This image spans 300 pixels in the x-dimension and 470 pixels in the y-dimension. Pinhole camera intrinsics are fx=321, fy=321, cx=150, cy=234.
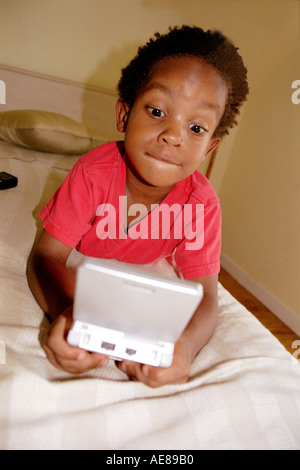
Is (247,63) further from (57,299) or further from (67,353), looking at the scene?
(67,353)

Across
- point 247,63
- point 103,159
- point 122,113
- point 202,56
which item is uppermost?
point 247,63

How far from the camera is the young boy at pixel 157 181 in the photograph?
621 mm

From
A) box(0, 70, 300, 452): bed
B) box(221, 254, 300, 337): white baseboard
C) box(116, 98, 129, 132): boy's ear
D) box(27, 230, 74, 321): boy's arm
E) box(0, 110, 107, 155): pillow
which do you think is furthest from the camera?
box(221, 254, 300, 337): white baseboard

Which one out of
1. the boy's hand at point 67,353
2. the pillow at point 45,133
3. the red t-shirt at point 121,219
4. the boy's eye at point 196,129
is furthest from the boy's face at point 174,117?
the pillow at point 45,133

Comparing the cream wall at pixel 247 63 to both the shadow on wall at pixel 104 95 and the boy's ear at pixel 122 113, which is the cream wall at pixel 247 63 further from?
the boy's ear at pixel 122 113

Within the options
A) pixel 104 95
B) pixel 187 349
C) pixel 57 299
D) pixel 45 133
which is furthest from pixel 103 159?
pixel 104 95

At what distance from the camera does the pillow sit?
4.98ft

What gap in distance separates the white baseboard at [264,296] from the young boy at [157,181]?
1.20 metres

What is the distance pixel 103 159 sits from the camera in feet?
2.55

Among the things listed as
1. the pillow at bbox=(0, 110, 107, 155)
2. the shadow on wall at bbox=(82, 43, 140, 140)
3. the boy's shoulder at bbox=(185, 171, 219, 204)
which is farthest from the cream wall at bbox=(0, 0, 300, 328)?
the boy's shoulder at bbox=(185, 171, 219, 204)

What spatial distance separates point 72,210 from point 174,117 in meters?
0.29

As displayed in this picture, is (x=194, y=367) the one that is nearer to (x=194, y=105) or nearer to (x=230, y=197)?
(x=194, y=105)

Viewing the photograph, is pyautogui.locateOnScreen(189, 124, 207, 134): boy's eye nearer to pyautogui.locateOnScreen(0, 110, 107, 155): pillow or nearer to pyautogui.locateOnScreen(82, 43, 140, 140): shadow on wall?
pyautogui.locateOnScreen(0, 110, 107, 155): pillow

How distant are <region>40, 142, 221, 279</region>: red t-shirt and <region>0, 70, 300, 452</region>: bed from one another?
0.55ft
